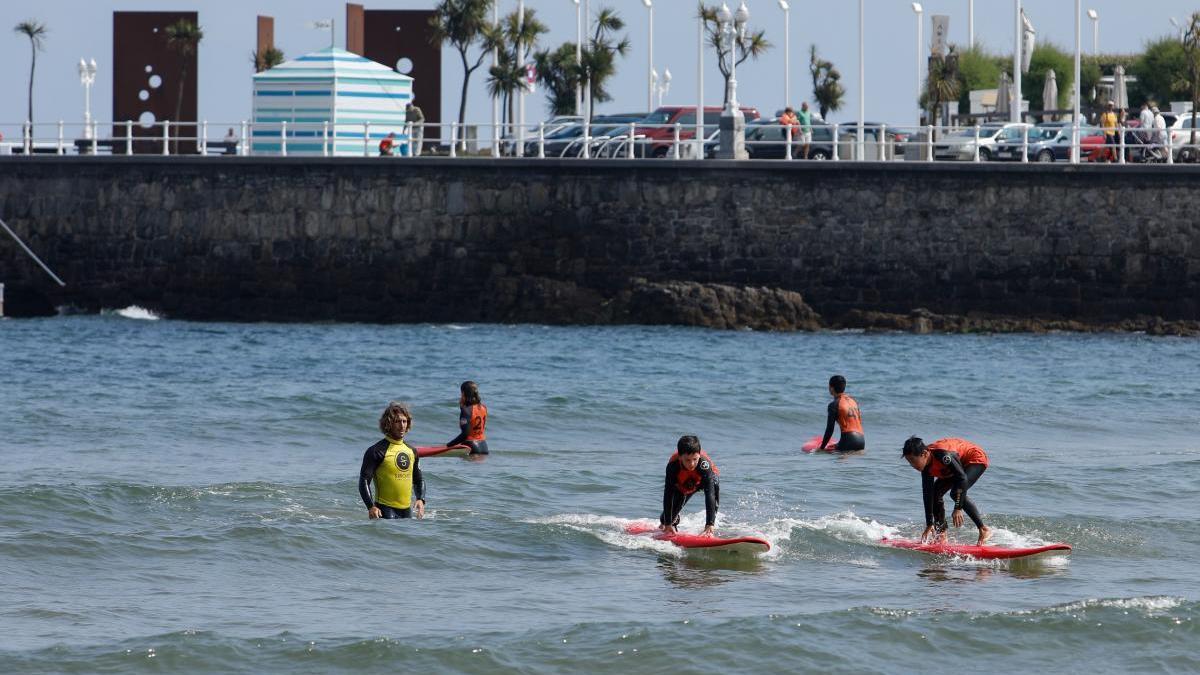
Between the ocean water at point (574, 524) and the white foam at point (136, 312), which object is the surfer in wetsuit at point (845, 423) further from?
the white foam at point (136, 312)

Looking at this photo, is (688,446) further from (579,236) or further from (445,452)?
(579,236)

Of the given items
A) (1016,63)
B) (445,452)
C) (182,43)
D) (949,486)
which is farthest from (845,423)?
(182,43)

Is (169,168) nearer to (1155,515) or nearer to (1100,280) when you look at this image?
(1100,280)

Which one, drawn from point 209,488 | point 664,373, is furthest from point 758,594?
point 664,373

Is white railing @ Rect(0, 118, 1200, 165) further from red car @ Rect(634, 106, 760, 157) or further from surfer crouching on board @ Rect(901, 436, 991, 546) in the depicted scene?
surfer crouching on board @ Rect(901, 436, 991, 546)

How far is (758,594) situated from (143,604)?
3.87 m

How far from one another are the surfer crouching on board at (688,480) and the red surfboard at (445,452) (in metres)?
4.92

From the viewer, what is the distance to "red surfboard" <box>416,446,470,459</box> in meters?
17.9

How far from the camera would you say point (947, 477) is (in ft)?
42.4

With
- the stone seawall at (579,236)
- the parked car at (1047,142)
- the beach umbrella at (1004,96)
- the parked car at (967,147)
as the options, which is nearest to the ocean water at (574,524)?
the stone seawall at (579,236)

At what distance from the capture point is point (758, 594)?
469 inches

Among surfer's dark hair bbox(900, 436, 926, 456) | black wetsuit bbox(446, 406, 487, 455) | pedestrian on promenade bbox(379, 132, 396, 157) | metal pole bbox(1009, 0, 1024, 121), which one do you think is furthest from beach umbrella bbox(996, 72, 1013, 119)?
surfer's dark hair bbox(900, 436, 926, 456)

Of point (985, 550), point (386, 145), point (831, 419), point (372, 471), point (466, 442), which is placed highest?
point (386, 145)

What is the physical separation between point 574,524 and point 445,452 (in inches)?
156
